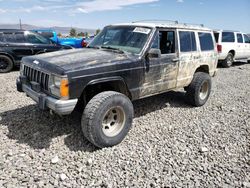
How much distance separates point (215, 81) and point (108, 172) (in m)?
7.05

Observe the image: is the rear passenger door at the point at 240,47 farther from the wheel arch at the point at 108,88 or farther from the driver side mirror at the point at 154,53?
the wheel arch at the point at 108,88

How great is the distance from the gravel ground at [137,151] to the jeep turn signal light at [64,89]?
915 mm

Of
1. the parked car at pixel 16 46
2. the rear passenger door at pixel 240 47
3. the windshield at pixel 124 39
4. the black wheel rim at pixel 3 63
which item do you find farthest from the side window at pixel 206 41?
the rear passenger door at pixel 240 47

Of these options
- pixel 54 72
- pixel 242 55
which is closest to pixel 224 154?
pixel 54 72

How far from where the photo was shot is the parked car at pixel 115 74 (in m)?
3.28

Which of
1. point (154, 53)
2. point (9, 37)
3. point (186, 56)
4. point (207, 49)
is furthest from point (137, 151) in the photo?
point (9, 37)

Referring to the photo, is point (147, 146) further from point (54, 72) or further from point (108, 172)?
point (54, 72)

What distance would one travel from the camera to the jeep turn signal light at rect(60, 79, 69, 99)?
309cm

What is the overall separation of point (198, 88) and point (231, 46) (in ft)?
27.0

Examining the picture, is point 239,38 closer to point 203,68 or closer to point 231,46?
point 231,46

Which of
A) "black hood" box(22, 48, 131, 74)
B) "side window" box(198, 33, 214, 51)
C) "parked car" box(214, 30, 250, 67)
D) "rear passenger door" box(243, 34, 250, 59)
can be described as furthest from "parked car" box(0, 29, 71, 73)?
"rear passenger door" box(243, 34, 250, 59)

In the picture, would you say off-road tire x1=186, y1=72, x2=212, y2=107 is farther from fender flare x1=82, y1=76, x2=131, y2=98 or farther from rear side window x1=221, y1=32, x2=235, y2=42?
rear side window x1=221, y1=32, x2=235, y2=42

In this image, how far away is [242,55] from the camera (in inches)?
520

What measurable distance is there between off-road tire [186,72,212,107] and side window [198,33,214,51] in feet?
2.12
